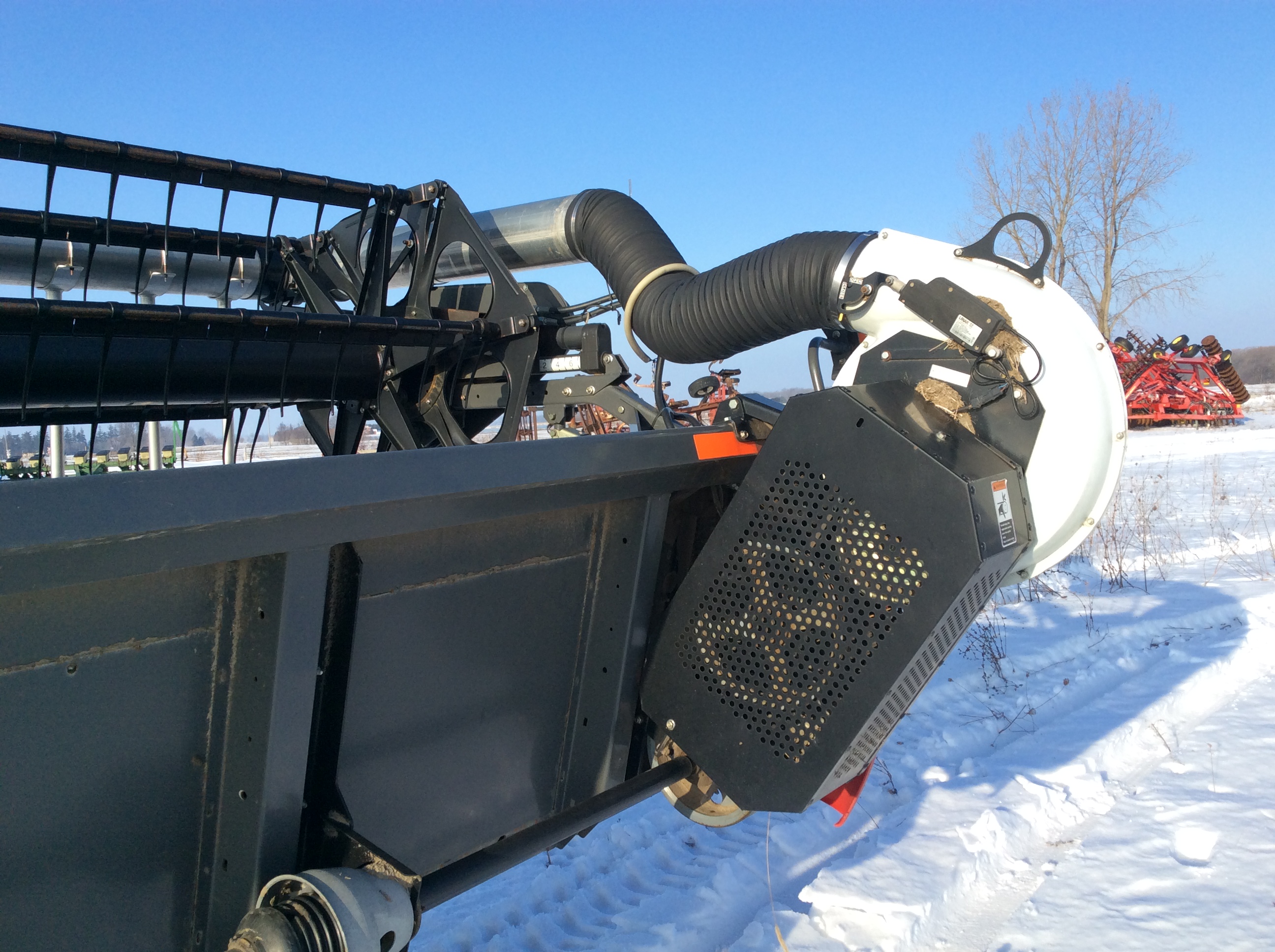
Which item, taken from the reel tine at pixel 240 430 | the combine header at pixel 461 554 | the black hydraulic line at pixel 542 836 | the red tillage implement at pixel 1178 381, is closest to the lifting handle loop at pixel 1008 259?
the combine header at pixel 461 554

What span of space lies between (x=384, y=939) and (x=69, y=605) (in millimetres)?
703

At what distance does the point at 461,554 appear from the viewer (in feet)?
6.26

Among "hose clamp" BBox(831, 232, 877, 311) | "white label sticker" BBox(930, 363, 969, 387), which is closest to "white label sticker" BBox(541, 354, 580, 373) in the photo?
"hose clamp" BBox(831, 232, 877, 311)

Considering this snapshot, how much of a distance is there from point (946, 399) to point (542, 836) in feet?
4.24

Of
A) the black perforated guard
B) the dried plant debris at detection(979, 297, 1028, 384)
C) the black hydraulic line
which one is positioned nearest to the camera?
the black hydraulic line

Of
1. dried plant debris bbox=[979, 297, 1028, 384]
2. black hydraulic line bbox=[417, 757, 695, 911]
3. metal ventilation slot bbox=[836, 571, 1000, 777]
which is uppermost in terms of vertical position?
dried plant debris bbox=[979, 297, 1028, 384]

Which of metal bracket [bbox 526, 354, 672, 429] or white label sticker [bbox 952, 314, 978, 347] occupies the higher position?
white label sticker [bbox 952, 314, 978, 347]

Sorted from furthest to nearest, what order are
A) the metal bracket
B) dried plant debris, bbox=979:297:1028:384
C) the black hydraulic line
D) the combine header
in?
1. the metal bracket
2. dried plant debris, bbox=979:297:1028:384
3. the black hydraulic line
4. the combine header

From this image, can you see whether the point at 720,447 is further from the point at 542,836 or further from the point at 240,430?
the point at 240,430

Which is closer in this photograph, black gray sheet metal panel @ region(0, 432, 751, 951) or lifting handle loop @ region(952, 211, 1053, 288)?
black gray sheet metal panel @ region(0, 432, 751, 951)

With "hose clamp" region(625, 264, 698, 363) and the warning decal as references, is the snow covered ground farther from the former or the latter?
"hose clamp" region(625, 264, 698, 363)

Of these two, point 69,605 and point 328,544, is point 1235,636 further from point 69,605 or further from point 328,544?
point 69,605

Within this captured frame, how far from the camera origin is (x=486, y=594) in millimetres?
1989

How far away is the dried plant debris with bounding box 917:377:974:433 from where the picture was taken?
2100 millimetres
